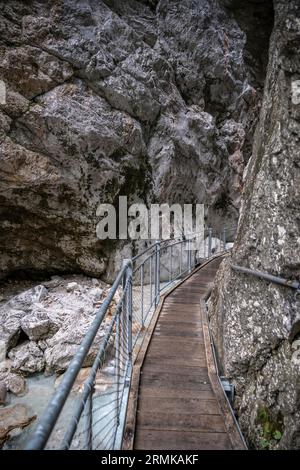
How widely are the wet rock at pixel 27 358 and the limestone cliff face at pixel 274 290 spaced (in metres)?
4.73

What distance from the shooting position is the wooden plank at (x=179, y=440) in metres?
2.28

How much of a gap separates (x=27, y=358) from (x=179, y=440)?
507 centimetres

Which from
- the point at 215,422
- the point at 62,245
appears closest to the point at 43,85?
the point at 62,245

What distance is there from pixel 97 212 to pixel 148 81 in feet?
17.7

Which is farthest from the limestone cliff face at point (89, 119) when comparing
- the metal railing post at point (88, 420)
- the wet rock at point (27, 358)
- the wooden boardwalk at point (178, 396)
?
the metal railing post at point (88, 420)

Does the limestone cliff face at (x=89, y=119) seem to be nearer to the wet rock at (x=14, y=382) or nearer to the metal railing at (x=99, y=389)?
the metal railing at (x=99, y=389)

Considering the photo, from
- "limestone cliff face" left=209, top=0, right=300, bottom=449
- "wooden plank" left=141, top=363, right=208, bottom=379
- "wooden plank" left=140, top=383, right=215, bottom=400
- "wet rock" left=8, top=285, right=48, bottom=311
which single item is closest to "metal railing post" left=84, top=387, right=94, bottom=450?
"wooden plank" left=140, top=383, right=215, bottom=400

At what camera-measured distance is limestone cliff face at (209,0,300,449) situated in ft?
7.53

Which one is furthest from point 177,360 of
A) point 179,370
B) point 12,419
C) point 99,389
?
point 12,419

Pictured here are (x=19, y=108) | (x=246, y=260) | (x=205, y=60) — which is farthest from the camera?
(x=205, y=60)

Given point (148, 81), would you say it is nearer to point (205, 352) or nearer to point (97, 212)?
point (97, 212)

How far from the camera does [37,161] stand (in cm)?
785

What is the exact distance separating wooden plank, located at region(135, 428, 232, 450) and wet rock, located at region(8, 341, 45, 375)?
4605 millimetres

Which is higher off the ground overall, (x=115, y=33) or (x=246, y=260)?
(x=115, y=33)
